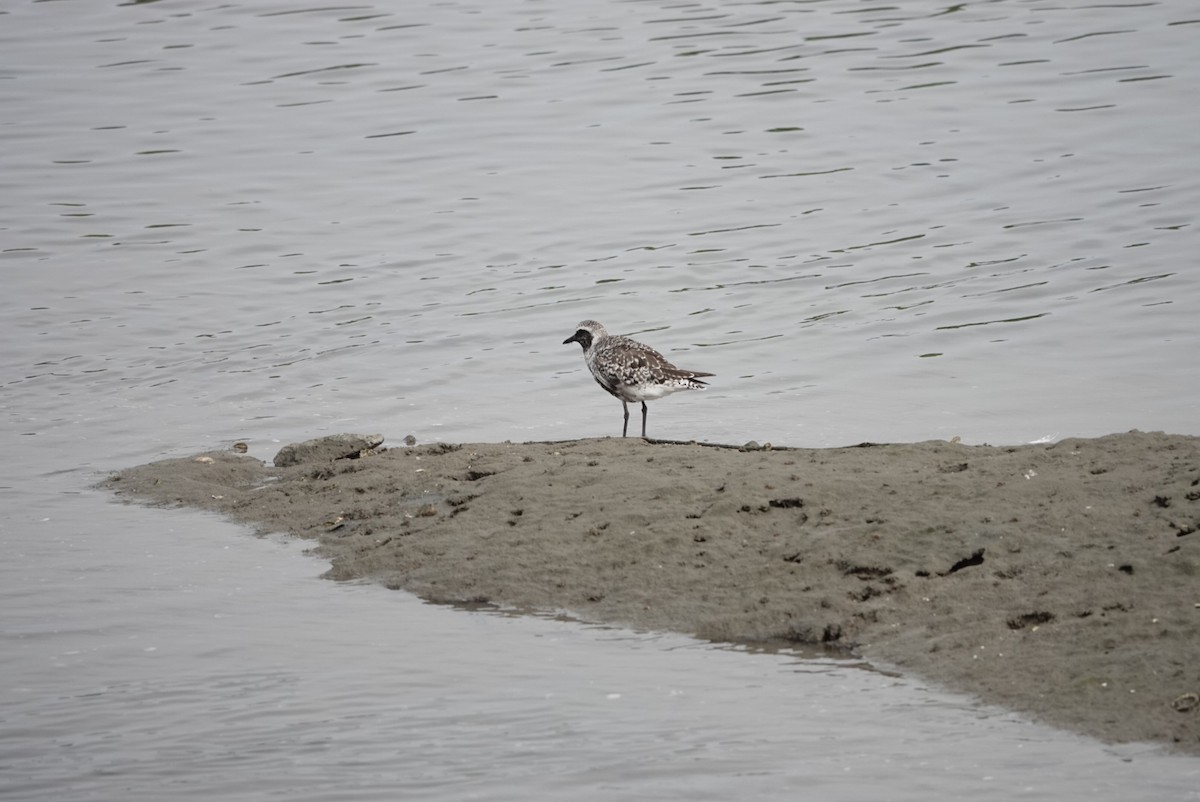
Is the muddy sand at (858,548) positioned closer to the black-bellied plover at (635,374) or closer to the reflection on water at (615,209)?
the black-bellied plover at (635,374)

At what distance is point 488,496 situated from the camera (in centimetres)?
959

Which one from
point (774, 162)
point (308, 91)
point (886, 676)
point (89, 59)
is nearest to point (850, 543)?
point (886, 676)

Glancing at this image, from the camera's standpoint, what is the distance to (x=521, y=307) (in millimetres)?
16891

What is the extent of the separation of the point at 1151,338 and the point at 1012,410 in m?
A: 2.68

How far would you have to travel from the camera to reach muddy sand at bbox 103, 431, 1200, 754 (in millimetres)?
6879

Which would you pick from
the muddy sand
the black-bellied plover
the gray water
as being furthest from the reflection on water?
the muddy sand

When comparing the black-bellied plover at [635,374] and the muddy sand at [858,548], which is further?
the black-bellied plover at [635,374]

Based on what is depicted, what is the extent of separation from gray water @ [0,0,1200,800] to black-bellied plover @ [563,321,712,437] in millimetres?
812

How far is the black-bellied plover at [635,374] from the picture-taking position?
11.5 metres

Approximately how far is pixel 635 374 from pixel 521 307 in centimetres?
563

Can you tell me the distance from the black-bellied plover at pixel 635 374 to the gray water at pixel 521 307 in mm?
812

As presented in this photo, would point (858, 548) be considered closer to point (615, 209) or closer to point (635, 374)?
point (635, 374)

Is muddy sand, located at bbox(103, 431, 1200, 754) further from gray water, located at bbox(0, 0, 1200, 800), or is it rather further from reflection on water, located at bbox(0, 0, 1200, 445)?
reflection on water, located at bbox(0, 0, 1200, 445)

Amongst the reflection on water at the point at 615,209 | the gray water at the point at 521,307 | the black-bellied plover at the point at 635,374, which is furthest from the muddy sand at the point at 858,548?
the reflection on water at the point at 615,209
